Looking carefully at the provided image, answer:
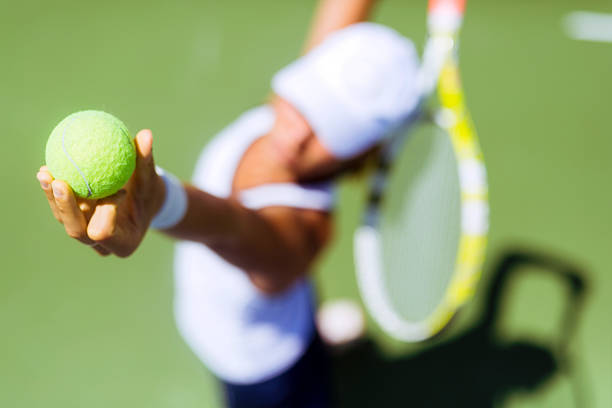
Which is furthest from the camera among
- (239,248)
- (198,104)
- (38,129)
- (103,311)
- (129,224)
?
(198,104)

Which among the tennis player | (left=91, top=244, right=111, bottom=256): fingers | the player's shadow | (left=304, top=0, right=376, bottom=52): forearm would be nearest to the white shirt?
the tennis player

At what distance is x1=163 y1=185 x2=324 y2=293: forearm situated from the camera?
661 mm

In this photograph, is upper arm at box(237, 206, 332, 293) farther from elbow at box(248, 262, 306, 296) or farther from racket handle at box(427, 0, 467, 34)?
racket handle at box(427, 0, 467, 34)

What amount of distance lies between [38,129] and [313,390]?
1014 mm

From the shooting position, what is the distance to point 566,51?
2.08 m

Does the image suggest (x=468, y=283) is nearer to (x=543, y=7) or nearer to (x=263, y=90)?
(x=263, y=90)

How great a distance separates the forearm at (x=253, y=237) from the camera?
2.17 feet

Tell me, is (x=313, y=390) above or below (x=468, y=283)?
below

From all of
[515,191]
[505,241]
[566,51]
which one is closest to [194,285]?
[505,241]

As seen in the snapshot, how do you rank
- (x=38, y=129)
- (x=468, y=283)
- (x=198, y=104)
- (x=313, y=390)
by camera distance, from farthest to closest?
(x=198, y=104) < (x=38, y=129) < (x=313, y=390) < (x=468, y=283)

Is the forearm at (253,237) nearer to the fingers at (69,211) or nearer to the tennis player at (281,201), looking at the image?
the tennis player at (281,201)

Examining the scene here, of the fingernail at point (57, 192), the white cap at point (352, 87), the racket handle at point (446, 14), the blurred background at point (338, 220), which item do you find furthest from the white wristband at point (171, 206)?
the racket handle at point (446, 14)

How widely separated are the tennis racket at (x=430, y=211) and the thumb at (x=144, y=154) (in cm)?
46

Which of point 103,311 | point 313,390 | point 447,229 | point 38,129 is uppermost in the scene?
point 447,229
